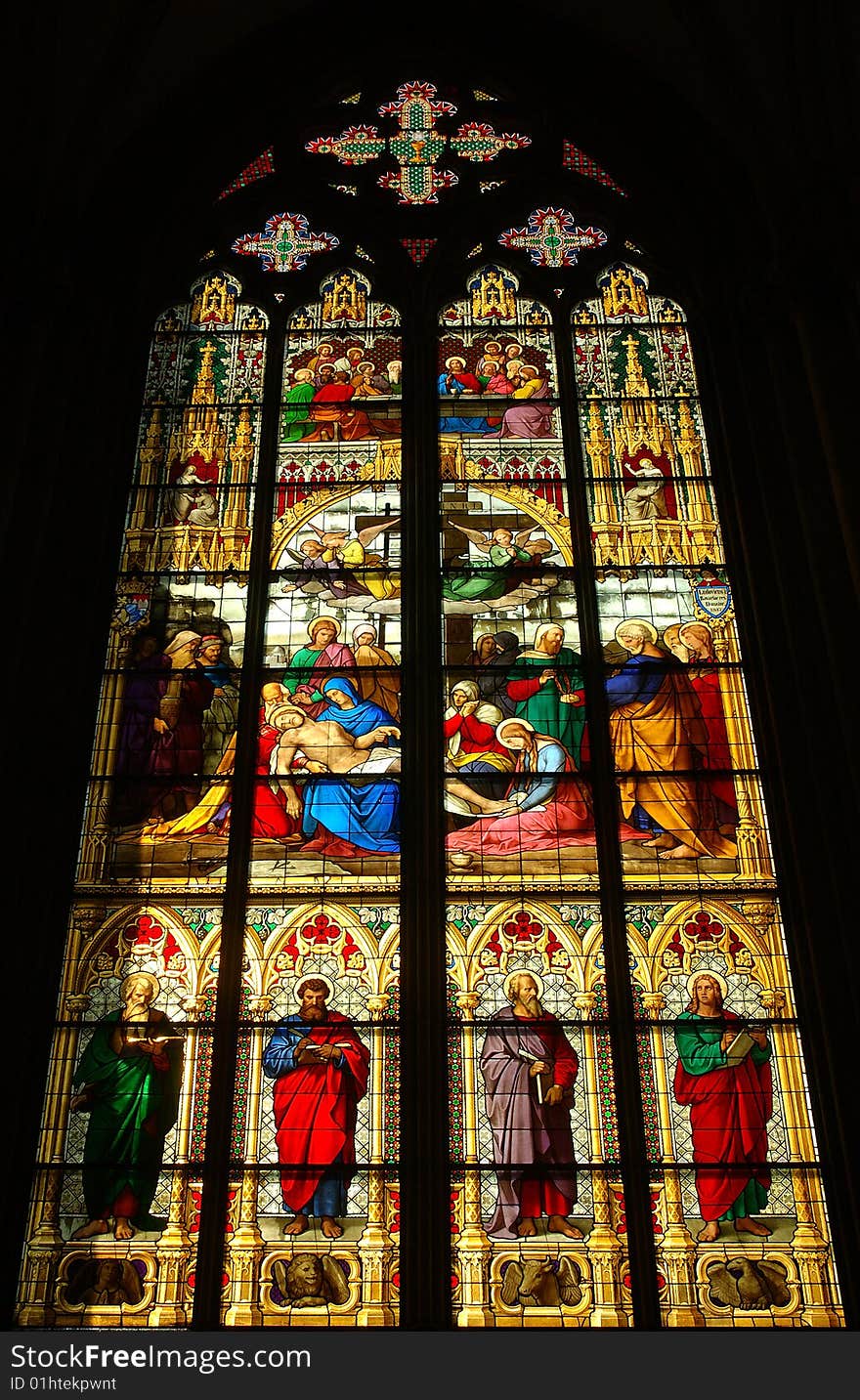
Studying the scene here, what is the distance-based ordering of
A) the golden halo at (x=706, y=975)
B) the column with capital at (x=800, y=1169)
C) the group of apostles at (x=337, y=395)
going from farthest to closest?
1. the group of apostles at (x=337, y=395)
2. the golden halo at (x=706, y=975)
3. the column with capital at (x=800, y=1169)

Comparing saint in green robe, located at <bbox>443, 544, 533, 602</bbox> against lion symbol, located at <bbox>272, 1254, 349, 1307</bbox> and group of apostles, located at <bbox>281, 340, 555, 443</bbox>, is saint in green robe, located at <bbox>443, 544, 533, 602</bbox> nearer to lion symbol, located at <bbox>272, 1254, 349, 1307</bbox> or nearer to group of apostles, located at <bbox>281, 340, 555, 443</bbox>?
group of apostles, located at <bbox>281, 340, 555, 443</bbox>

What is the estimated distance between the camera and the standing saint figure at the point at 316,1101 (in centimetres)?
643

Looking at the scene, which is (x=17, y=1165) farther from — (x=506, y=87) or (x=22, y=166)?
(x=506, y=87)

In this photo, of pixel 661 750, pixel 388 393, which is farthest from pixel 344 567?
pixel 661 750

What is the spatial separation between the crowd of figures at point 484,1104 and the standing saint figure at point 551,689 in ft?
4.14

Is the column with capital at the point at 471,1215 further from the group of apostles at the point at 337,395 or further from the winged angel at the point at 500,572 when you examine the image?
the group of apostles at the point at 337,395

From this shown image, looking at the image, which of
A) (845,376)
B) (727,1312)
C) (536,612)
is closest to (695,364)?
(845,376)

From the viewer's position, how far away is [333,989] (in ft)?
22.8

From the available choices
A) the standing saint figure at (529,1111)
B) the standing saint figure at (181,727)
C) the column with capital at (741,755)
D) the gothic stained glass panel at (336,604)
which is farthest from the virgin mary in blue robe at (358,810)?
the column with capital at (741,755)

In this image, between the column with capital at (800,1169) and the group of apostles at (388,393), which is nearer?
the column with capital at (800,1169)

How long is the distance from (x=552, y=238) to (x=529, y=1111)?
5.51m

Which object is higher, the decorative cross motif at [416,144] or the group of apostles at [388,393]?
the decorative cross motif at [416,144]

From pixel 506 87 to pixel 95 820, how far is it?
5709 millimetres

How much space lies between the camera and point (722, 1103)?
661 centimetres
